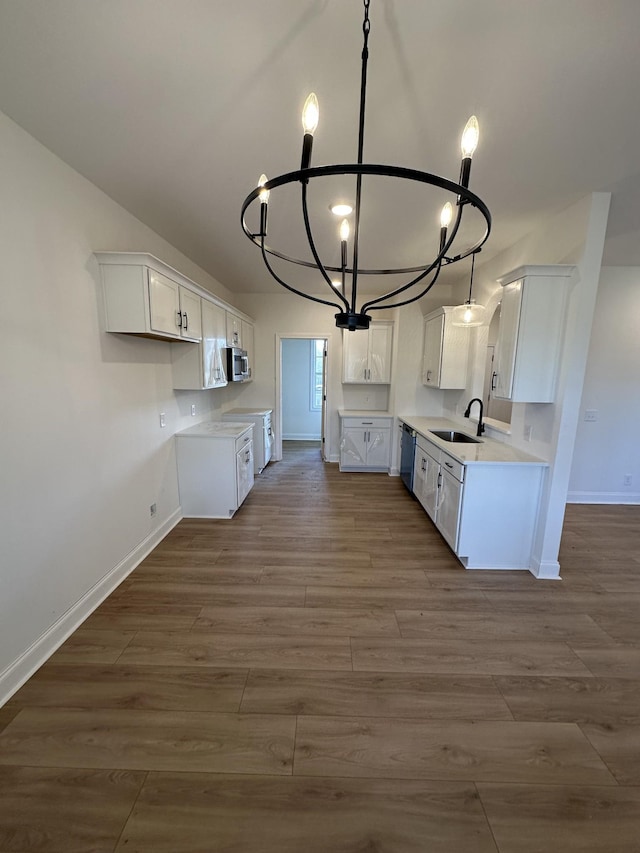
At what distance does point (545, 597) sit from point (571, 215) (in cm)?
277

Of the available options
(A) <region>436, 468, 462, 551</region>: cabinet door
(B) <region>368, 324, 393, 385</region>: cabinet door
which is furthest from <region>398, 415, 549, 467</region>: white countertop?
(B) <region>368, 324, 393, 385</region>: cabinet door

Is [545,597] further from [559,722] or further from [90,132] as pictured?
[90,132]

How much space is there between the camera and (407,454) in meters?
4.41

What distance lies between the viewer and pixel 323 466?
18.1ft

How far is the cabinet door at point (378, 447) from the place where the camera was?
506cm

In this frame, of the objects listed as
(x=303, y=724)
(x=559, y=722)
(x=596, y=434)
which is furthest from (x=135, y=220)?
(x=596, y=434)

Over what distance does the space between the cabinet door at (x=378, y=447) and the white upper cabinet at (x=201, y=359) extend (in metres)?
2.46

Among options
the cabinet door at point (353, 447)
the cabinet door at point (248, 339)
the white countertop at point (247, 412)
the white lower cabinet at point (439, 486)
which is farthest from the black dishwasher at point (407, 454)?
the cabinet door at point (248, 339)

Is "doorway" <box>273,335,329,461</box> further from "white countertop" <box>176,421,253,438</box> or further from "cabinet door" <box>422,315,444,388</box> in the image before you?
"white countertop" <box>176,421,253,438</box>

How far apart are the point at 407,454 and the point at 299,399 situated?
384cm

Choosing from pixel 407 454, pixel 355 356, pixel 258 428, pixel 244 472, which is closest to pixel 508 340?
pixel 407 454

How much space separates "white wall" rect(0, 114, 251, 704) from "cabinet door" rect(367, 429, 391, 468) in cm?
324

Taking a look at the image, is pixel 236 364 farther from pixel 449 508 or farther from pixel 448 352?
pixel 449 508

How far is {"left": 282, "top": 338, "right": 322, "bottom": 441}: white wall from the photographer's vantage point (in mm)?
7648
